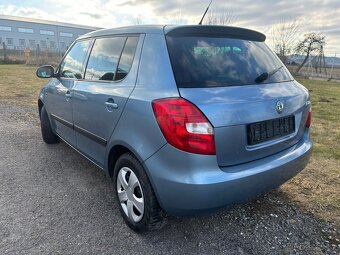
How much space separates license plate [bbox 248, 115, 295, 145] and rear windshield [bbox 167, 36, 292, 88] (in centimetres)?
35

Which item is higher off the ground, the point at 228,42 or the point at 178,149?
the point at 228,42

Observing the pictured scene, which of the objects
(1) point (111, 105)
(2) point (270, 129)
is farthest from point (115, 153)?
(2) point (270, 129)

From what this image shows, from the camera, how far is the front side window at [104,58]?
9.48ft

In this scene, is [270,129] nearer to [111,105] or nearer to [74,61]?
[111,105]

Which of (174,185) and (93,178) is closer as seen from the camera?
(174,185)

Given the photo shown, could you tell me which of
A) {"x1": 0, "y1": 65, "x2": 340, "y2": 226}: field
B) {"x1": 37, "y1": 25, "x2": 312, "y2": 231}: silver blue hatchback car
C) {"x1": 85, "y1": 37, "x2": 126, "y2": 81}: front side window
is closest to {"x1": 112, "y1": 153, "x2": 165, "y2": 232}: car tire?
{"x1": 37, "y1": 25, "x2": 312, "y2": 231}: silver blue hatchback car

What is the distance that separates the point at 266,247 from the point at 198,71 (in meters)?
1.50

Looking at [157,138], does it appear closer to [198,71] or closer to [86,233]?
[198,71]

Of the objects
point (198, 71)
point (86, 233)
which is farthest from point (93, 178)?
point (198, 71)

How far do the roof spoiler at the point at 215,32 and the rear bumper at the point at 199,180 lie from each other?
95 cm

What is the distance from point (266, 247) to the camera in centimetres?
246

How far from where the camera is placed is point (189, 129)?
2.07 meters

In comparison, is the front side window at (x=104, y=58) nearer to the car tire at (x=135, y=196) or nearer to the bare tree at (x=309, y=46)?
the car tire at (x=135, y=196)

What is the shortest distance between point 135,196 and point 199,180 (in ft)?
2.49
